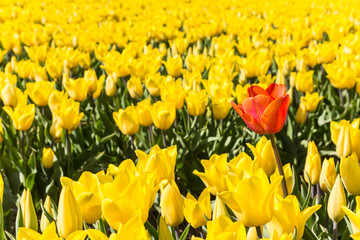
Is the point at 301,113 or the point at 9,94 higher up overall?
the point at 9,94

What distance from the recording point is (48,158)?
7.93 feet

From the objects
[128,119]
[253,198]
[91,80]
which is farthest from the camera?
[91,80]

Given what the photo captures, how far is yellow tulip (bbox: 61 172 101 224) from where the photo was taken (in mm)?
1266

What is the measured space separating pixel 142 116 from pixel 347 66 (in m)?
1.65

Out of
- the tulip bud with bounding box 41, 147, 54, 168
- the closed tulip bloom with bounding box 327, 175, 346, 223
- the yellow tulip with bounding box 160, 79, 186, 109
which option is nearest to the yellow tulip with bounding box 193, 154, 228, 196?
the closed tulip bloom with bounding box 327, 175, 346, 223

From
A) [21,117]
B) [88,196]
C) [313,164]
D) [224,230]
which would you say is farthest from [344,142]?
[21,117]

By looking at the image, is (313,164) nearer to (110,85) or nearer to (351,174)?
(351,174)

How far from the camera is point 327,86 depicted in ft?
13.0

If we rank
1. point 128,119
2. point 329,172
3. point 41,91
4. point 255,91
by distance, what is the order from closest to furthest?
point 255,91 < point 329,172 < point 128,119 < point 41,91

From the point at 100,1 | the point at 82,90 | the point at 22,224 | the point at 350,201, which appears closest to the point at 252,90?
the point at 350,201

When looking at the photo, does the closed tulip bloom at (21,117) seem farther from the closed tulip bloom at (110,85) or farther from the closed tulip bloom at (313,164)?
the closed tulip bloom at (313,164)

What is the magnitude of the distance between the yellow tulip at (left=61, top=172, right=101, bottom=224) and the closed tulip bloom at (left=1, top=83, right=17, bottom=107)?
145cm

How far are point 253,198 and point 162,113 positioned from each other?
1.19 m

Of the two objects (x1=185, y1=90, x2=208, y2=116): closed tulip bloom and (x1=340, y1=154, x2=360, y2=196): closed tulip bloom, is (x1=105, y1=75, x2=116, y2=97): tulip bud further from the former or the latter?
(x1=340, y1=154, x2=360, y2=196): closed tulip bloom
